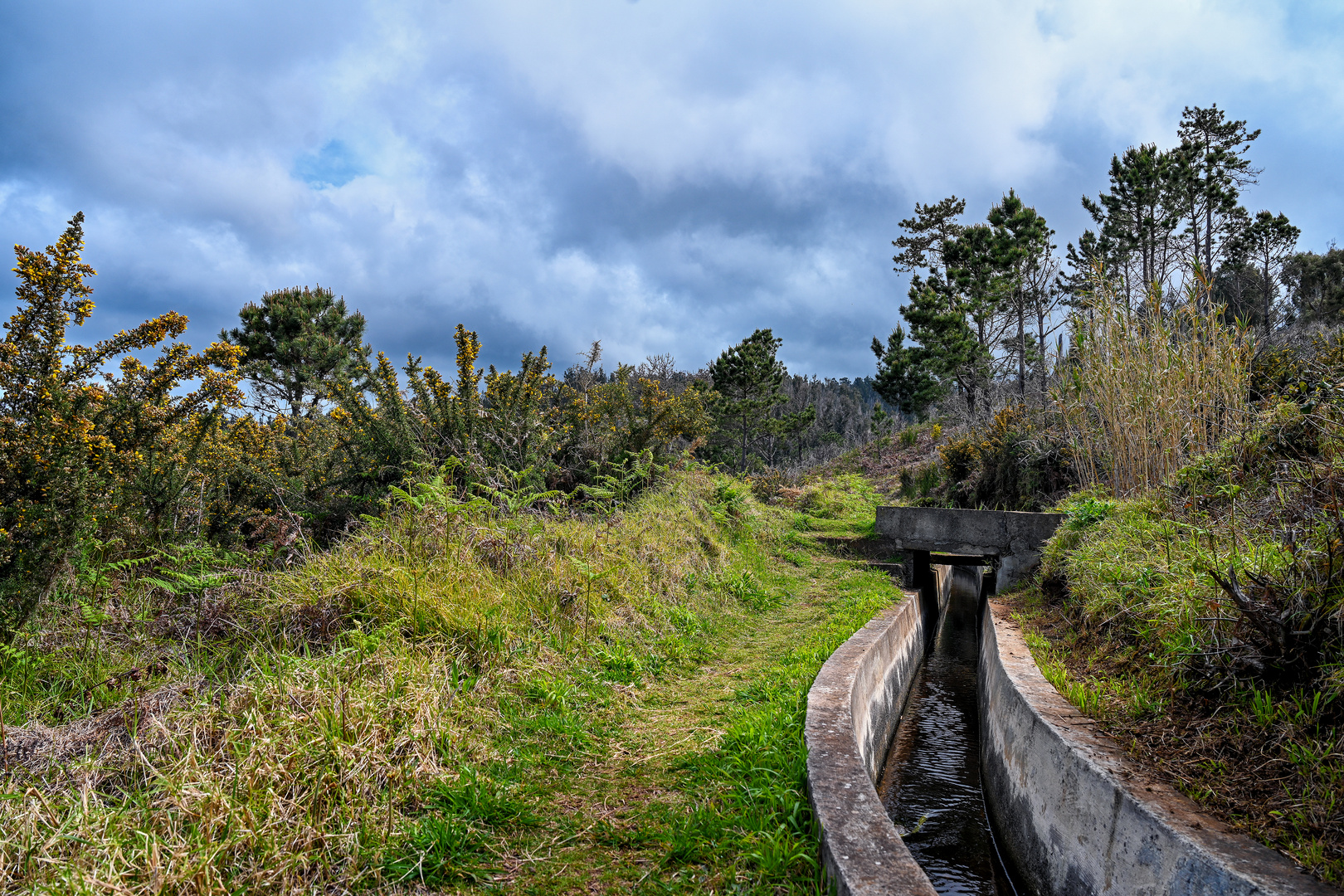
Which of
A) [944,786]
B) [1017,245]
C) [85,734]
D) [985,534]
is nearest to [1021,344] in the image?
[1017,245]

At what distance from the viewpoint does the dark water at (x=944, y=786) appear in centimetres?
398

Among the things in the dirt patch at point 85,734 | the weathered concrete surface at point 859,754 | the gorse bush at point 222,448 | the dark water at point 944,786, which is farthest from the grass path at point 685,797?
the gorse bush at point 222,448

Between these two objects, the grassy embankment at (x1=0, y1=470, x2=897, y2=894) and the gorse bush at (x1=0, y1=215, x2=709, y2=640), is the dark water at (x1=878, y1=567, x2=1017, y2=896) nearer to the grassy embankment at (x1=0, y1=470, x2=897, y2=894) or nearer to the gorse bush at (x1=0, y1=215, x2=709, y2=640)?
the grassy embankment at (x1=0, y1=470, x2=897, y2=894)

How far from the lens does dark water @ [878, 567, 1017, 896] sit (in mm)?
3979

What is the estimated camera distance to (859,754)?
3426 mm

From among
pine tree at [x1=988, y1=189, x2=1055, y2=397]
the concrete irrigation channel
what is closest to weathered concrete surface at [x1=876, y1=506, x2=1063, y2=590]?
the concrete irrigation channel

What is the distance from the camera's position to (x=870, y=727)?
202 inches

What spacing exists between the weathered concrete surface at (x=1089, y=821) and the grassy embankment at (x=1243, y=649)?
0.13m

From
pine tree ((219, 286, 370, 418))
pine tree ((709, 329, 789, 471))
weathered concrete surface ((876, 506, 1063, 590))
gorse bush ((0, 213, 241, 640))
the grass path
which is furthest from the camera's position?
pine tree ((709, 329, 789, 471))

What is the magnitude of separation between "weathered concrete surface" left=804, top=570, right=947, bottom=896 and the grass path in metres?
0.12

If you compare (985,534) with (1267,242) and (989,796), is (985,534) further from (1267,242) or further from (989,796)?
(1267,242)

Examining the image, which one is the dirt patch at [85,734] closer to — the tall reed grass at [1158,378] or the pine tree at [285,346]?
the tall reed grass at [1158,378]

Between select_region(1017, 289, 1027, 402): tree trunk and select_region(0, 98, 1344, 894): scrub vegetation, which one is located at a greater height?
select_region(1017, 289, 1027, 402): tree trunk

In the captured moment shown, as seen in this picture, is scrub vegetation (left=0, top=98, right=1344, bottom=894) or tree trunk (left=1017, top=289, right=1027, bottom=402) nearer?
scrub vegetation (left=0, top=98, right=1344, bottom=894)
